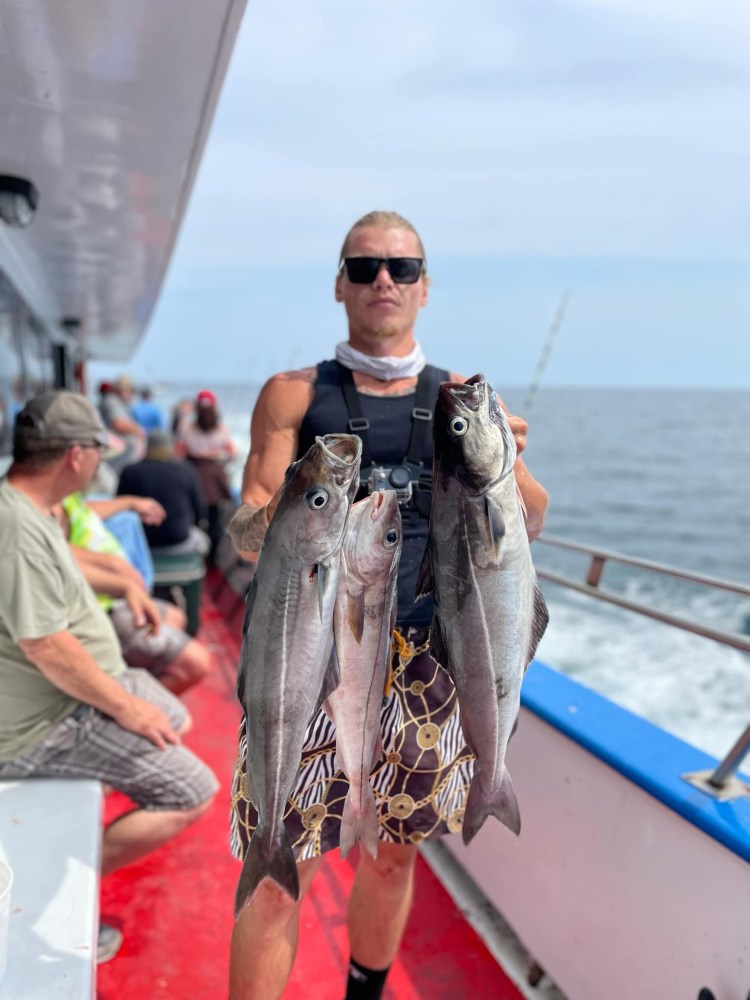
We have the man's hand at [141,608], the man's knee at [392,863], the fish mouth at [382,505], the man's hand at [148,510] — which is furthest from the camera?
the man's hand at [148,510]

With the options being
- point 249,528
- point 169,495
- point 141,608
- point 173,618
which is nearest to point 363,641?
point 249,528

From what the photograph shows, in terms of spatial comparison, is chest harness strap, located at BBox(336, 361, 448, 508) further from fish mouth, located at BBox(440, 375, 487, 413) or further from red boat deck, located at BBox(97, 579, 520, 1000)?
red boat deck, located at BBox(97, 579, 520, 1000)

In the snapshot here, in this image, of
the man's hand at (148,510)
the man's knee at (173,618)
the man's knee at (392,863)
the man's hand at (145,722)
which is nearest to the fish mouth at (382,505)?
the man's knee at (392,863)

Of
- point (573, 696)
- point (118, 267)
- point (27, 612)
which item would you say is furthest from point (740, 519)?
point (27, 612)

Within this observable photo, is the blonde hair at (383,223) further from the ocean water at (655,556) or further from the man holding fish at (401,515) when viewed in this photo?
the ocean water at (655,556)

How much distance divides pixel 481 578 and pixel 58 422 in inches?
71.6

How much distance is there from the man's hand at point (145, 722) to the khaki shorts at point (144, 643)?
Answer: 1.16m

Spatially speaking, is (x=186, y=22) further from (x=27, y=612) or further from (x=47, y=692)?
(x=47, y=692)

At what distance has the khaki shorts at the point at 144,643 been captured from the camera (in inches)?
150

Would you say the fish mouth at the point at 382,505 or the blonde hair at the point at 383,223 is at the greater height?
the blonde hair at the point at 383,223

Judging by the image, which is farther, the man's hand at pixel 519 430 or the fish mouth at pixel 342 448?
the man's hand at pixel 519 430

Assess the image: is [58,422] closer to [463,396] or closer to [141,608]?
[141,608]

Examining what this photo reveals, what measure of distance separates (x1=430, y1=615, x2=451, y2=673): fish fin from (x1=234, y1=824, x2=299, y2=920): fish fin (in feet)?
1.50

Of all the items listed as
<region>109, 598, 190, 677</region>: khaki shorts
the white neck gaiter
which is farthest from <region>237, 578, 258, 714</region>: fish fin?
<region>109, 598, 190, 677</region>: khaki shorts
